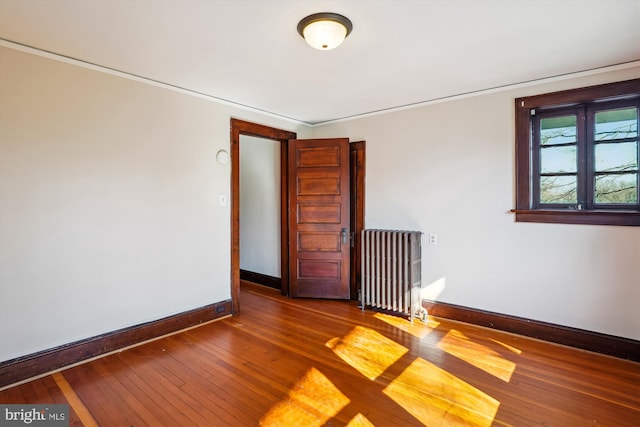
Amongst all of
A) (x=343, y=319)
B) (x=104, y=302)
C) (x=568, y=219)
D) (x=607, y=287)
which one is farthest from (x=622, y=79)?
(x=104, y=302)

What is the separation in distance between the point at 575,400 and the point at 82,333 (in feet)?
12.0

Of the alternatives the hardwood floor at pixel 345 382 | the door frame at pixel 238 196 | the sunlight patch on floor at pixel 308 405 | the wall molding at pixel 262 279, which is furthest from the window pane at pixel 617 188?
the wall molding at pixel 262 279

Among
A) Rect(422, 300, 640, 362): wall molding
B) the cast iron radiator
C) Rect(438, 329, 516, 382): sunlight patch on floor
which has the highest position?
the cast iron radiator

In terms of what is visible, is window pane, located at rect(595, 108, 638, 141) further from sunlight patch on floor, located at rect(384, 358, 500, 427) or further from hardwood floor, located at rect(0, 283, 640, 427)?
sunlight patch on floor, located at rect(384, 358, 500, 427)

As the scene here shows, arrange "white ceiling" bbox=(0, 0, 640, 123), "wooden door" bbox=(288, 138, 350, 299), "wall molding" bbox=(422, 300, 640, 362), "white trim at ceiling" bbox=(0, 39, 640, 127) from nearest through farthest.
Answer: "white ceiling" bbox=(0, 0, 640, 123) < "white trim at ceiling" bbox=(0, 39, 640, 127) < "wall molding" bbox=(422, 300, 640, 362) < "wooden door" bbox=(288, 138, 350, 299)

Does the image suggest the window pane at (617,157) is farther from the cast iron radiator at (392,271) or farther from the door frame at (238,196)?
the door frame at (238,196)

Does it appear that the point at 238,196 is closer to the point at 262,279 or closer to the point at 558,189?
the point at 262,279

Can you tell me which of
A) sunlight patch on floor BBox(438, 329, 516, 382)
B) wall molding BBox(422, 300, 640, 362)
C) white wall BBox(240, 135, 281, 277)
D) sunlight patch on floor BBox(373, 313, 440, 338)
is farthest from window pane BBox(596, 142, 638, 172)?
white wall BBox(240, 135, 281, 277)

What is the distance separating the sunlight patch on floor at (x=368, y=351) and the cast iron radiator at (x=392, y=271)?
58cm

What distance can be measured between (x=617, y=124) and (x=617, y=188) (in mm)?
548

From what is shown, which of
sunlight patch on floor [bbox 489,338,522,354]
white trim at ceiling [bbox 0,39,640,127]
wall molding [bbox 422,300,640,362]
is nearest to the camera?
white trim at ceiling [bbox 0,39,640,127]

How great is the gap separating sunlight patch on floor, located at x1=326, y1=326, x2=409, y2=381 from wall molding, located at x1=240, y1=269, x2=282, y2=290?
6.04 ft

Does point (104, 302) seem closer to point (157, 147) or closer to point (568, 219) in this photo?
point (157, 147)

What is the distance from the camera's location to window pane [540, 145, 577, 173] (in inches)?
114
